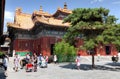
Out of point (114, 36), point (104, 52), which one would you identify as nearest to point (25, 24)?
point (104, 52)

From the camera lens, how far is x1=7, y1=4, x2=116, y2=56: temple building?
33.9 metres

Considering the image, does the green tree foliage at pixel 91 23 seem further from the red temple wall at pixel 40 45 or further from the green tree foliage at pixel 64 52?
the red temple wall at pixel 40 45

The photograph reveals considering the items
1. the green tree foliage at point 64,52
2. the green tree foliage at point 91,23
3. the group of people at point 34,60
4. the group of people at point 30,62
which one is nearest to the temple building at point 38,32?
the green tree foliage at point 64,52

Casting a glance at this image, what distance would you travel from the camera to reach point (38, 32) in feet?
119

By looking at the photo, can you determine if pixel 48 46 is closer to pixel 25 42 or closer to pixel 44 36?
pixel 44 36

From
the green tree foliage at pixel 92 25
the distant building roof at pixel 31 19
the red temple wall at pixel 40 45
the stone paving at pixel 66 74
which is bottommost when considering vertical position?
the stone paving at pixel 66 74

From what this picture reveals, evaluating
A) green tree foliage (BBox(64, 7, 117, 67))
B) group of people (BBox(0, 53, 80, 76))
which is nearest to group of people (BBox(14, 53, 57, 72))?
group of people (BBox(0, 53, 80, 76))

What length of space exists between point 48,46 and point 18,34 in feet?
19.2

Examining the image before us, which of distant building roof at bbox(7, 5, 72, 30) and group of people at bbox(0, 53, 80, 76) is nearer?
group of people at bbox(0, 53, 80, 76)

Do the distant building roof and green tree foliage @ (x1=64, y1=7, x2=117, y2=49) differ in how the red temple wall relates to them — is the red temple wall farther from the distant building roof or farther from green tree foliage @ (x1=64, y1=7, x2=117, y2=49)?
green tree foliage @ (x1=64, y1=7, x2=117, y2=49)

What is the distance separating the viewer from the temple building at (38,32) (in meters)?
33.9

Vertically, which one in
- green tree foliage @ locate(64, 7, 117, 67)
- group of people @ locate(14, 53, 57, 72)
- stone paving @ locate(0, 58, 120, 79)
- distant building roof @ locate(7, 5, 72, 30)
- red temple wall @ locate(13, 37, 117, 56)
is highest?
distant building roof @ locate(7, 5, 72, 30)

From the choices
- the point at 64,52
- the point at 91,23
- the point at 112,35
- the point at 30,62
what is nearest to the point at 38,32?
the point at 64,52

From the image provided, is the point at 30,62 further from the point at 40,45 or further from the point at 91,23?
the point at 40,45
